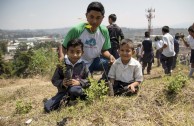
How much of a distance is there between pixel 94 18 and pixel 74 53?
641mm

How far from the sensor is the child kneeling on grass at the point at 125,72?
388 cm

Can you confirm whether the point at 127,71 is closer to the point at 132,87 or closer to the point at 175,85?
the point at 132,87

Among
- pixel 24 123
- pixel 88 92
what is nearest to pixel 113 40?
pixel 88 92

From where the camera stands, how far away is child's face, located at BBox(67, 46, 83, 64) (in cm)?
372

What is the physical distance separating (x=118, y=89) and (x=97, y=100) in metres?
0.66

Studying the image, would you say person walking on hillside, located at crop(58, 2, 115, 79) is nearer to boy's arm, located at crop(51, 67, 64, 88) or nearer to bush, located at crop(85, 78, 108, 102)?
boy's arm, located at crop(51, 67, 64, 88)

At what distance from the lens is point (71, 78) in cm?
368

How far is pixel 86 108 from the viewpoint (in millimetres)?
3328

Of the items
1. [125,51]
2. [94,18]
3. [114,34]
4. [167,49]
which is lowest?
[167,49]

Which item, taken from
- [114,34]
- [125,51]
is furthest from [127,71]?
[114,34]

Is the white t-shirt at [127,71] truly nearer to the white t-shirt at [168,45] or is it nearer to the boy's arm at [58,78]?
the boy's arm at [58,78]

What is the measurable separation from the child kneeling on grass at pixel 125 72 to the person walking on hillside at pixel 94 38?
183 mm

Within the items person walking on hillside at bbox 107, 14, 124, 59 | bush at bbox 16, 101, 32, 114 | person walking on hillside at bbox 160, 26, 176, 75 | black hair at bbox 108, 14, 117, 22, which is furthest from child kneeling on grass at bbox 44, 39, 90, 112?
person walking on hillside at bbox 160, 26, 176, 75

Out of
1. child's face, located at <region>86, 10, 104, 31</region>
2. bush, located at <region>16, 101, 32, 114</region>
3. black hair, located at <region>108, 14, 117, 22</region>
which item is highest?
black hair, located at <region>108, 14, 117, 22</region>
